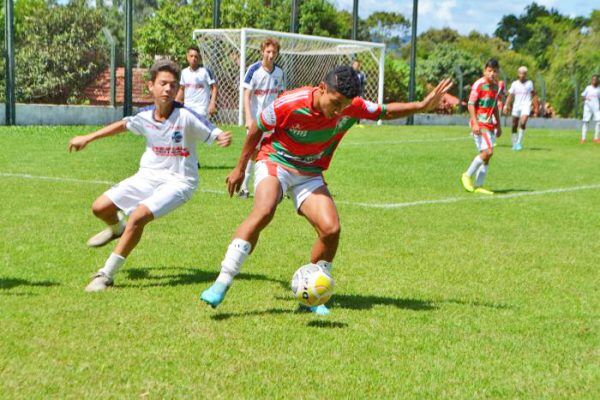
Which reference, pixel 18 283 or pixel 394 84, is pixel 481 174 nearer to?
pixel 18 283

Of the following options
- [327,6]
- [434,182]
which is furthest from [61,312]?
[327,6]

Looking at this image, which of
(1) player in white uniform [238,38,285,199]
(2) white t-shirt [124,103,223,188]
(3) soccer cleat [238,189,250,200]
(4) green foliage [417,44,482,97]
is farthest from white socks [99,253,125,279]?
(4) green foliage [417,44,482,97]

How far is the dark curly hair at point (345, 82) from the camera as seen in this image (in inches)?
226

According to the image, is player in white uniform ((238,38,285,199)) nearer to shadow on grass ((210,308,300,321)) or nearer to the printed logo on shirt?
the printed logo on shirt

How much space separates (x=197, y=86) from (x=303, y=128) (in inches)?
387

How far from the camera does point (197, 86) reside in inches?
619

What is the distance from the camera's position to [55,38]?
96.7 feet

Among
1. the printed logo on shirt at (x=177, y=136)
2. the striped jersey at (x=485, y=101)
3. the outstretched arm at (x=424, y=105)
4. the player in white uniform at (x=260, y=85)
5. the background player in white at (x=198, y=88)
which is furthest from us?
the background player in white at (x=198, y=88)

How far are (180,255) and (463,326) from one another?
3.14 meters

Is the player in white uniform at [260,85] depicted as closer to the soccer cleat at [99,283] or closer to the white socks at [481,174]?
the white socks at [481,174]

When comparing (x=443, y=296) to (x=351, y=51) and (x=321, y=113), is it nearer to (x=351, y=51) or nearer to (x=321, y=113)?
(x=321, y=113)

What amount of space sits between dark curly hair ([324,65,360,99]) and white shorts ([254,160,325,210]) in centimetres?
80

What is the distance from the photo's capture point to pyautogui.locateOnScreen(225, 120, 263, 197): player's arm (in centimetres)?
601

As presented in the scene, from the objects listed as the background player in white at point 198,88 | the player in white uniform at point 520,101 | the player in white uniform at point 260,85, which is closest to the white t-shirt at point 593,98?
the player in white uniform at point 520,101
